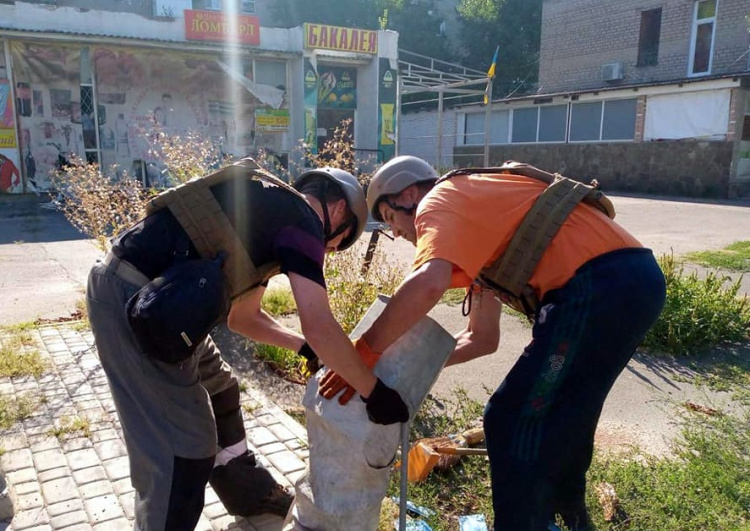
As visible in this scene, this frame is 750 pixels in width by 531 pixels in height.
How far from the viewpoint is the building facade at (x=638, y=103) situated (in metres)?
18.1

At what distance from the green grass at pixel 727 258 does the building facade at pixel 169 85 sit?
8701 mm

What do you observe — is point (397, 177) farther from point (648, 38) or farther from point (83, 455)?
point (648, 38)

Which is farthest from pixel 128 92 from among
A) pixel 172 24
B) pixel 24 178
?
pixel 24 178

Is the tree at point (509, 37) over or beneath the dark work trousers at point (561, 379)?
over

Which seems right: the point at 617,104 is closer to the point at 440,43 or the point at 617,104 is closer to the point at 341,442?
the point at 440,43

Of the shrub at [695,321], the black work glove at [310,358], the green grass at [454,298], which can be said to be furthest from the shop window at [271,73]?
the black work glove at [310,358]

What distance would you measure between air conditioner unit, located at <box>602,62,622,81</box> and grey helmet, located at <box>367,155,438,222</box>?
24.4 metres

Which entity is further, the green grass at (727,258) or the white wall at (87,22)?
the white wall at (87,22)

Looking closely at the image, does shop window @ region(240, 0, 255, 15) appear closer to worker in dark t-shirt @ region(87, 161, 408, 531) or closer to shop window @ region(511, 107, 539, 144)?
shop window @ region(511, 107, 539, 144)

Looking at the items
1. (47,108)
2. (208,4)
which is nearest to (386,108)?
(47,108)

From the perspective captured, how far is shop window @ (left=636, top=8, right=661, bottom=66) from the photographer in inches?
Result: 920

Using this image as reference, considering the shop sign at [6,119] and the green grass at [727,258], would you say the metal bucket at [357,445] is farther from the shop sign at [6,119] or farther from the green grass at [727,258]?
the shop sign at [6,119]

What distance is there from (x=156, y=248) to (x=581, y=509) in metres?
2.01

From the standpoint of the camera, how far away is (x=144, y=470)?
208cm
